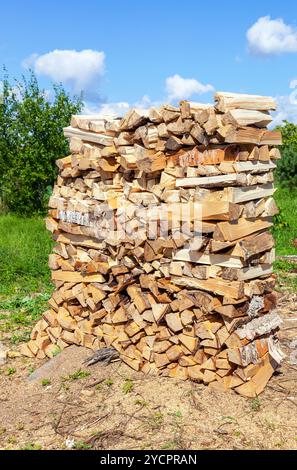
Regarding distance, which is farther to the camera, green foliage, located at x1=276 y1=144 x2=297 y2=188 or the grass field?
green foliage, located at x1=276 y1=144 x2=297 y2=188

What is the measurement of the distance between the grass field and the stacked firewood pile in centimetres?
180

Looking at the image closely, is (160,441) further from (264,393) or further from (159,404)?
(264,393)

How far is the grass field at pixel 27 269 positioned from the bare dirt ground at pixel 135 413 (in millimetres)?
1593

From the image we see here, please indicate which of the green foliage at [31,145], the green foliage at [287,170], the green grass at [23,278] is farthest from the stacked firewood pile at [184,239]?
the green foliage at [287,170]

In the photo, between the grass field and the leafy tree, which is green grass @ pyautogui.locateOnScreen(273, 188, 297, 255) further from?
the leafy tree

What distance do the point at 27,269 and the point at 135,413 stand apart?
5.34 m

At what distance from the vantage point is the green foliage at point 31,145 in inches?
598

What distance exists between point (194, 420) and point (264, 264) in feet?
4.25

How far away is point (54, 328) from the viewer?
5461mm

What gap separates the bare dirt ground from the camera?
381 centimetres

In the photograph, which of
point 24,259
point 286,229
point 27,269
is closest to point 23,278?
point 27,269

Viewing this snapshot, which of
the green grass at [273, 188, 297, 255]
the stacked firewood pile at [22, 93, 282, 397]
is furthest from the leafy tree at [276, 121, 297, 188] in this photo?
the stacked firewood pile at [22, 93, 282, 397]

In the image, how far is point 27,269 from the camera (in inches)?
356

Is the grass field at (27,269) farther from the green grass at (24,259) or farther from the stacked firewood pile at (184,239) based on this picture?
the stacked firewood pile at (184,239)
